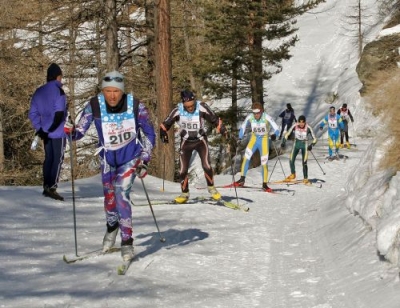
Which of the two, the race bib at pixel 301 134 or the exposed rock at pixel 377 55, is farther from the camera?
the exposed rock at pixel 377 55

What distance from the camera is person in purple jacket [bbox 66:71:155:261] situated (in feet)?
20.7

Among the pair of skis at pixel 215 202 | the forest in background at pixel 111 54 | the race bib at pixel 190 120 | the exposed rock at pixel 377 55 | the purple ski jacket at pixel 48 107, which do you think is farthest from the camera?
the exposed rock at pixel 377 55

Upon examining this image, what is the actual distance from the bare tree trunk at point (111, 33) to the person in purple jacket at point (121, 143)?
34.2 ft

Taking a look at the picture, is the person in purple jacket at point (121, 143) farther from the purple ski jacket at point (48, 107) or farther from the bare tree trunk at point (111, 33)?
the bare tree trunk at point (111, 33)

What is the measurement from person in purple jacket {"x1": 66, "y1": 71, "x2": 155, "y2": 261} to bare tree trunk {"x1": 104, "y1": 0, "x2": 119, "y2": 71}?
1041 centimetres

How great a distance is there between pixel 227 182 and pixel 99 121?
36.9 feet

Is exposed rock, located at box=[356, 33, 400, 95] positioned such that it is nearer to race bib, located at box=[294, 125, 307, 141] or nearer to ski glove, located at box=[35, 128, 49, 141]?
race bib, located at box=[294, 125, 307, 141]

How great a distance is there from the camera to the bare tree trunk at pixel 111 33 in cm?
1653

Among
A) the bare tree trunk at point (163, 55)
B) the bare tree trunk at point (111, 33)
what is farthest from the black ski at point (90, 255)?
the bare tree trunk at point (111, 33)

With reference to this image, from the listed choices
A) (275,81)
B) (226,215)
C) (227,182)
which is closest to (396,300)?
(226,215)

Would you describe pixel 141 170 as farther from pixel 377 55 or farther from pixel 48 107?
pixel 377 55

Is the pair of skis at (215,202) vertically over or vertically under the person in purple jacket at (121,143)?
under

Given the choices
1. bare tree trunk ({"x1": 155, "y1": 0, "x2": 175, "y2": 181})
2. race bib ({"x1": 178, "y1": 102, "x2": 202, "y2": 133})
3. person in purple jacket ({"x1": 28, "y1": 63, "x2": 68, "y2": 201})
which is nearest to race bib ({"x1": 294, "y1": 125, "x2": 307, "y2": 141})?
bare tree trunk ({"x1": 155, "y1": 0, "x2": 175, "y2": 181})

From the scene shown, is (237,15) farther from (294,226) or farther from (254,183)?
(294,226)
